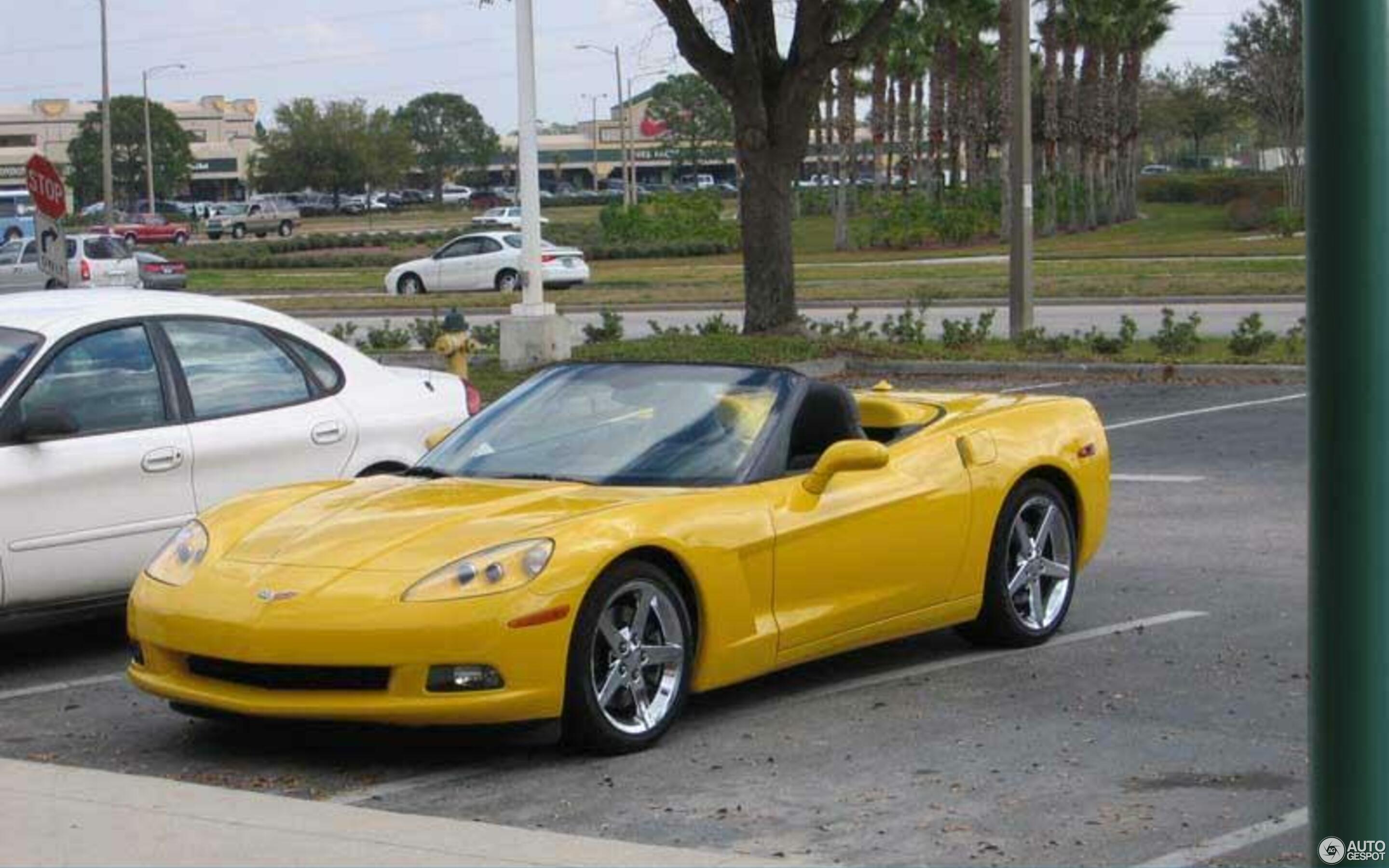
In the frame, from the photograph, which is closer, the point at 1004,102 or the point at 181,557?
the point at 181,557

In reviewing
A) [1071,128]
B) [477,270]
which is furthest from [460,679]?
[1071,128]

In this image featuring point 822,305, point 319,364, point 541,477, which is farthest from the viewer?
point 822,305

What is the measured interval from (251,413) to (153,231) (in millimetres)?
72366

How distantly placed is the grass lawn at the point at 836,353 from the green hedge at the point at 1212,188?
41834 millimetres

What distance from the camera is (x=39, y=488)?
28.6 ft

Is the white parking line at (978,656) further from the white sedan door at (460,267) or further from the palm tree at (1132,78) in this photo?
the palm tree at (1132,78)

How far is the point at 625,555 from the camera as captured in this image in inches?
283

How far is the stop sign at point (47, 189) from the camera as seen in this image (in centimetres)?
2000

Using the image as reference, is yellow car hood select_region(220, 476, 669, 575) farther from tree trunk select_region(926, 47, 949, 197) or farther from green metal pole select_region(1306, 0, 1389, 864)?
tree trunk select_region(926, 47, 949, 197)

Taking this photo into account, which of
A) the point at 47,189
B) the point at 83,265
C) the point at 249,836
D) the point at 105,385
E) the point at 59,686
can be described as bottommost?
the point at 59,686

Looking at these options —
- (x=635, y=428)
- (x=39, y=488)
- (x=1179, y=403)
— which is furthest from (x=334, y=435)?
(x=1179, y=403)

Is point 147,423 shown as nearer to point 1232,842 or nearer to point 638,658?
point 638,658

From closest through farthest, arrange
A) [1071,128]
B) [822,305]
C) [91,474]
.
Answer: [91,474]
[822,305]
[1071,128]

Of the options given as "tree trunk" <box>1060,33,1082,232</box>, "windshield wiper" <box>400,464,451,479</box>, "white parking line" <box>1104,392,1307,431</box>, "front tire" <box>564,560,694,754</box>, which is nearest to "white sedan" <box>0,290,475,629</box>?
"windshield wiper" <box>400,464,451,479</box>
